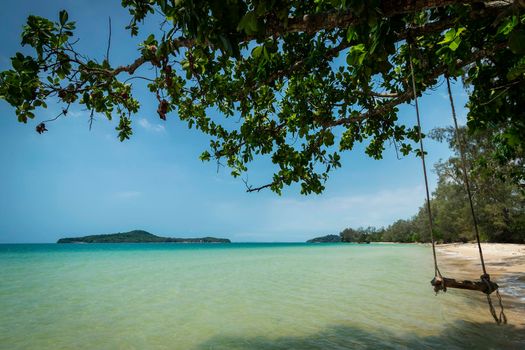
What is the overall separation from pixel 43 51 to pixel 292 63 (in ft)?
10.7

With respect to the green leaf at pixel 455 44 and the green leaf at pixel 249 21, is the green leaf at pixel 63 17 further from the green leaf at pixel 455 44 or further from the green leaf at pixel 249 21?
→ the green leaf at pixel 455 44

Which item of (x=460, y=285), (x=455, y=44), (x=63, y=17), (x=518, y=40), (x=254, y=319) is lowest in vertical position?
(x=254, y=319)

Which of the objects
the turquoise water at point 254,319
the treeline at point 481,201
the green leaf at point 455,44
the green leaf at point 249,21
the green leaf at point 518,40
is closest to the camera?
the green leaf at point 249,21

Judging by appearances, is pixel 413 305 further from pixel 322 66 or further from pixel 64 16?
pixel 64 16

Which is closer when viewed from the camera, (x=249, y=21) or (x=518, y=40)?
(x=249, y=21)

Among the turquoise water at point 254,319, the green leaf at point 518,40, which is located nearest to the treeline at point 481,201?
the turquoise water at point 254,319

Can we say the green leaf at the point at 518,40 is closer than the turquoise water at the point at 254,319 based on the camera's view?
Yes

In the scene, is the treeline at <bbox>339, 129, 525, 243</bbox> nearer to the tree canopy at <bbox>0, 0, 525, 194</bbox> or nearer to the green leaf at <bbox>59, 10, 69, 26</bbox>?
the tree canopy at <bbox>0, 0, 525, 194</bbox>

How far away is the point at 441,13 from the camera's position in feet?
10.2

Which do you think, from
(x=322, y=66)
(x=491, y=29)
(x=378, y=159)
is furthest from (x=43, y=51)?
(x=378, y=159)

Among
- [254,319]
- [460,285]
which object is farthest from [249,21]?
[254,319]

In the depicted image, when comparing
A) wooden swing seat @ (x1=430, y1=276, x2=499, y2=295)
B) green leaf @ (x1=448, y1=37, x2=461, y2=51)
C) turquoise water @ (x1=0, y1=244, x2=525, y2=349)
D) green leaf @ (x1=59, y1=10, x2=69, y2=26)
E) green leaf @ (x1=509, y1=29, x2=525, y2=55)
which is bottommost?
turquoise water @ (x1=0, y1=244, x2=525, y2=349)

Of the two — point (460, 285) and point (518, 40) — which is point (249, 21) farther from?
point (460, 285)

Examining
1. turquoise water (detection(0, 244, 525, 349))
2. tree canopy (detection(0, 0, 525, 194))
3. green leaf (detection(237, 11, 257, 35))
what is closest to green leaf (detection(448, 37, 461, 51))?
tree canopy (detection(0, 0, 525, 194))
